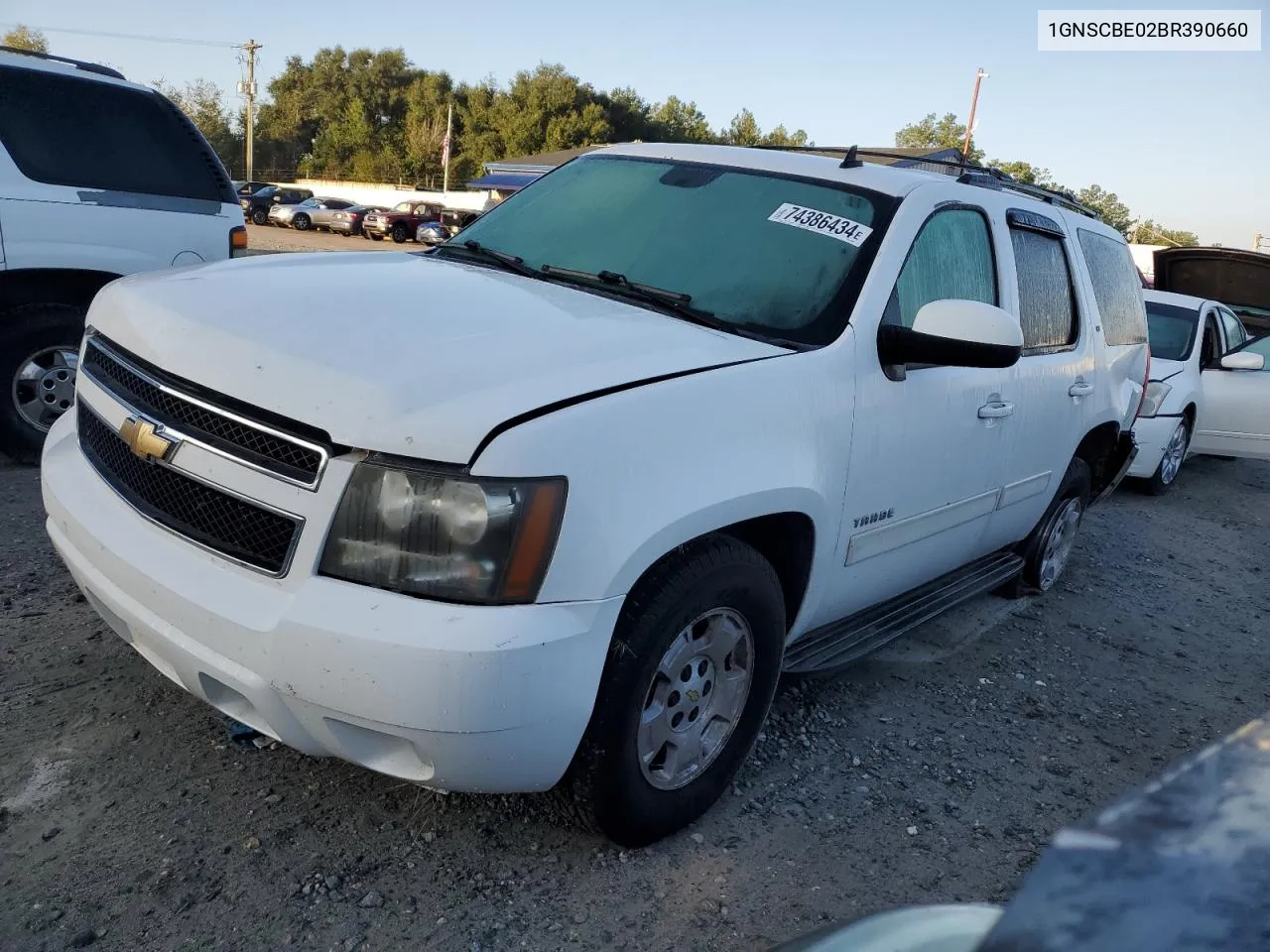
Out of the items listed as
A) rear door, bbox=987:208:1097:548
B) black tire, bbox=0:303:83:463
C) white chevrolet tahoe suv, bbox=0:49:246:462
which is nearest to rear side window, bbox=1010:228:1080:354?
rear door, bbox=987:208:1097:548

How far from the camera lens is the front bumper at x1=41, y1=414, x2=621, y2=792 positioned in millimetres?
2057

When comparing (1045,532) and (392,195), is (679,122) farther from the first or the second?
(1045,532)

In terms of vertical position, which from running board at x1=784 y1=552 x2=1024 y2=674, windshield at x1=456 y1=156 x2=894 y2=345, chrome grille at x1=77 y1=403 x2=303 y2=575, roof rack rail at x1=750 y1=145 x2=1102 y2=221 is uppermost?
roof rack rail at x1=750 y1=145 x2=1102 y2=221

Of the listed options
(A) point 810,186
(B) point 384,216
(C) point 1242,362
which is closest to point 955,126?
(B) point 384,216

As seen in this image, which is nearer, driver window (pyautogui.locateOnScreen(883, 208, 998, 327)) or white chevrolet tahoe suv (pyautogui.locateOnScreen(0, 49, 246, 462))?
driver window (pyautogui.locateOnScreen(883, 208, 998, 327))

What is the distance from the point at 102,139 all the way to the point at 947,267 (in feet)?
14.3

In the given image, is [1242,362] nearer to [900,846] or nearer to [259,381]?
[900,846]

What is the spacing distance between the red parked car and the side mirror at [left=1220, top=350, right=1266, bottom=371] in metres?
29.9

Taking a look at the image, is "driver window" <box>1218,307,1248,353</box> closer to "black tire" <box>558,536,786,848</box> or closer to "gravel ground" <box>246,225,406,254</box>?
"black tire" <box>558,536,786,848</box>

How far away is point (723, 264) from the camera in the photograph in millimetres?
3160

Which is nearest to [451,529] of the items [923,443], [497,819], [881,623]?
[497,819]

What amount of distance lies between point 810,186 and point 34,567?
128 inches

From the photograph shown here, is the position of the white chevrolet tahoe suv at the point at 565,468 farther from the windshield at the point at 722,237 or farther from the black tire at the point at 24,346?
the black tire at the point at 24,346

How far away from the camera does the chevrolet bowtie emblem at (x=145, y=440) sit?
238 centimetres
